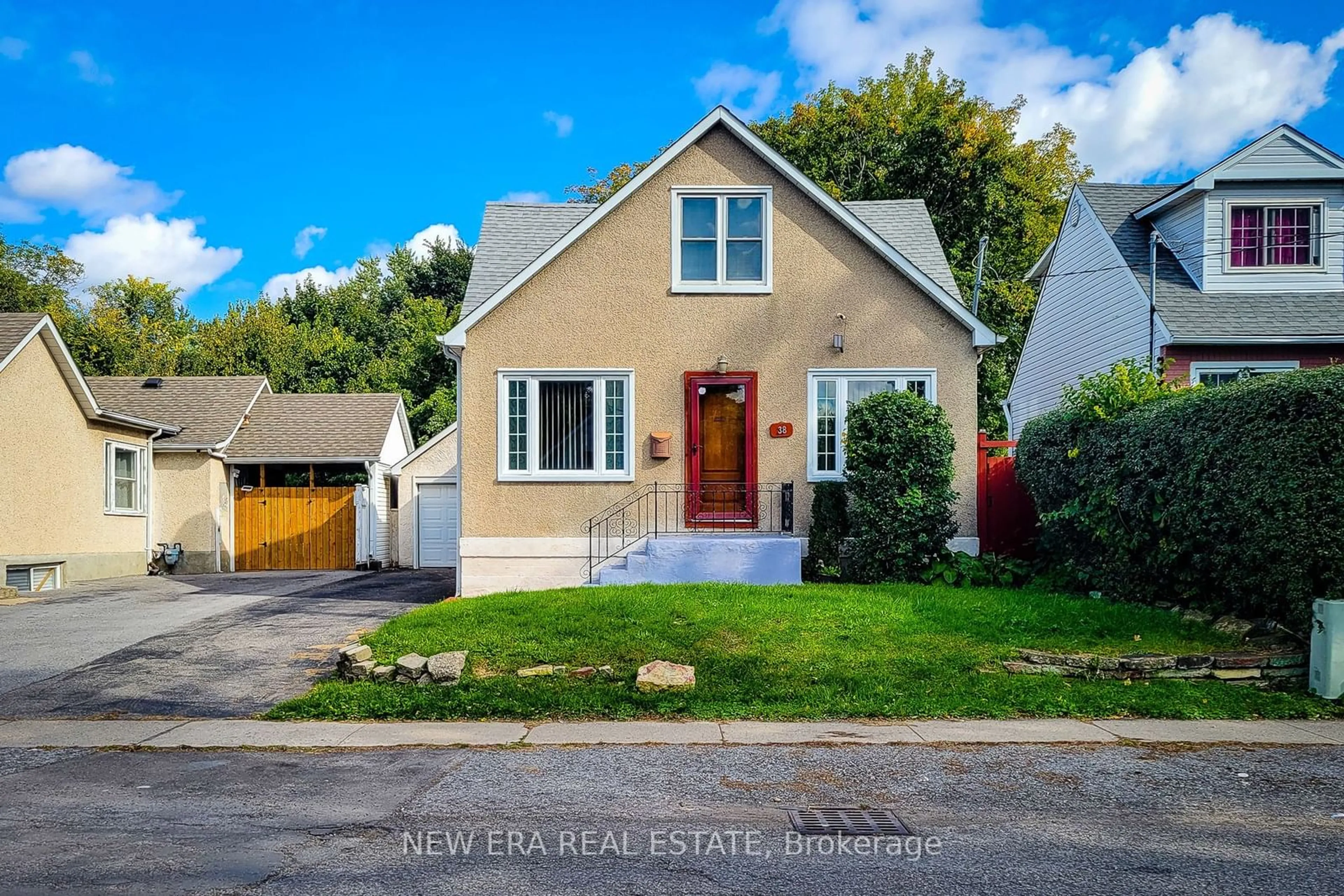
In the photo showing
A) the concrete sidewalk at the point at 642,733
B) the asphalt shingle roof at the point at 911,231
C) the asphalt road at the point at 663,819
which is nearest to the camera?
the asphalt road at the point at 663,819

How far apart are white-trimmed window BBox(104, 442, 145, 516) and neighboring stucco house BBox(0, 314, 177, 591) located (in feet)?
0.10

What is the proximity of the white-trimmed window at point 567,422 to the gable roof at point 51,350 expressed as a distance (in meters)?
9.64

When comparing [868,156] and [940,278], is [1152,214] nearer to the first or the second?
[940,278]

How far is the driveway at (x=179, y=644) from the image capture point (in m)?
8.84

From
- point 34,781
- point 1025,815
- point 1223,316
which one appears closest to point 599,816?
point 1025,815

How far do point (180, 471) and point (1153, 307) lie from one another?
20716 millimetres

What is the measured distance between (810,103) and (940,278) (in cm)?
1634

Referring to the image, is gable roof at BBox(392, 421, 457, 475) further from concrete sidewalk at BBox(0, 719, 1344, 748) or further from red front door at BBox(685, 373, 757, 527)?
concrete sidewalk at BBox(0, 719, 1344, 748)

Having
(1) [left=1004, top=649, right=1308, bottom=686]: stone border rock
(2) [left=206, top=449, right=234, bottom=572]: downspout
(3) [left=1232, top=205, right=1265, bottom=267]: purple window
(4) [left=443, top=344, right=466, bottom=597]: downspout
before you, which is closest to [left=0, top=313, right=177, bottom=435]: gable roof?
(2) [left=206, top=449, right=234, bottom=572]: downspout

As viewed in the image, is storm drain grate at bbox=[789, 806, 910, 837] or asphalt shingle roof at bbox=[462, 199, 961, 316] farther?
asphalt shingle roof at bbox=[462, 199, 961, 316]

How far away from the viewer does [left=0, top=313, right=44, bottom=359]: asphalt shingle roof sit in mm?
17109

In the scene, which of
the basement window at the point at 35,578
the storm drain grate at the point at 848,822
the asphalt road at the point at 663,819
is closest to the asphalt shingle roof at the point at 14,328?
the basement window at the point at 35,578

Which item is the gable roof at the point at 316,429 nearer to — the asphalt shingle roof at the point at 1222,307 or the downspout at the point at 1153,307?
the downspout at the point at 1153,307

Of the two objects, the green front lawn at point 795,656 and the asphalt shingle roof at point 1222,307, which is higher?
the asphalt shingle roof at point 1222,307
